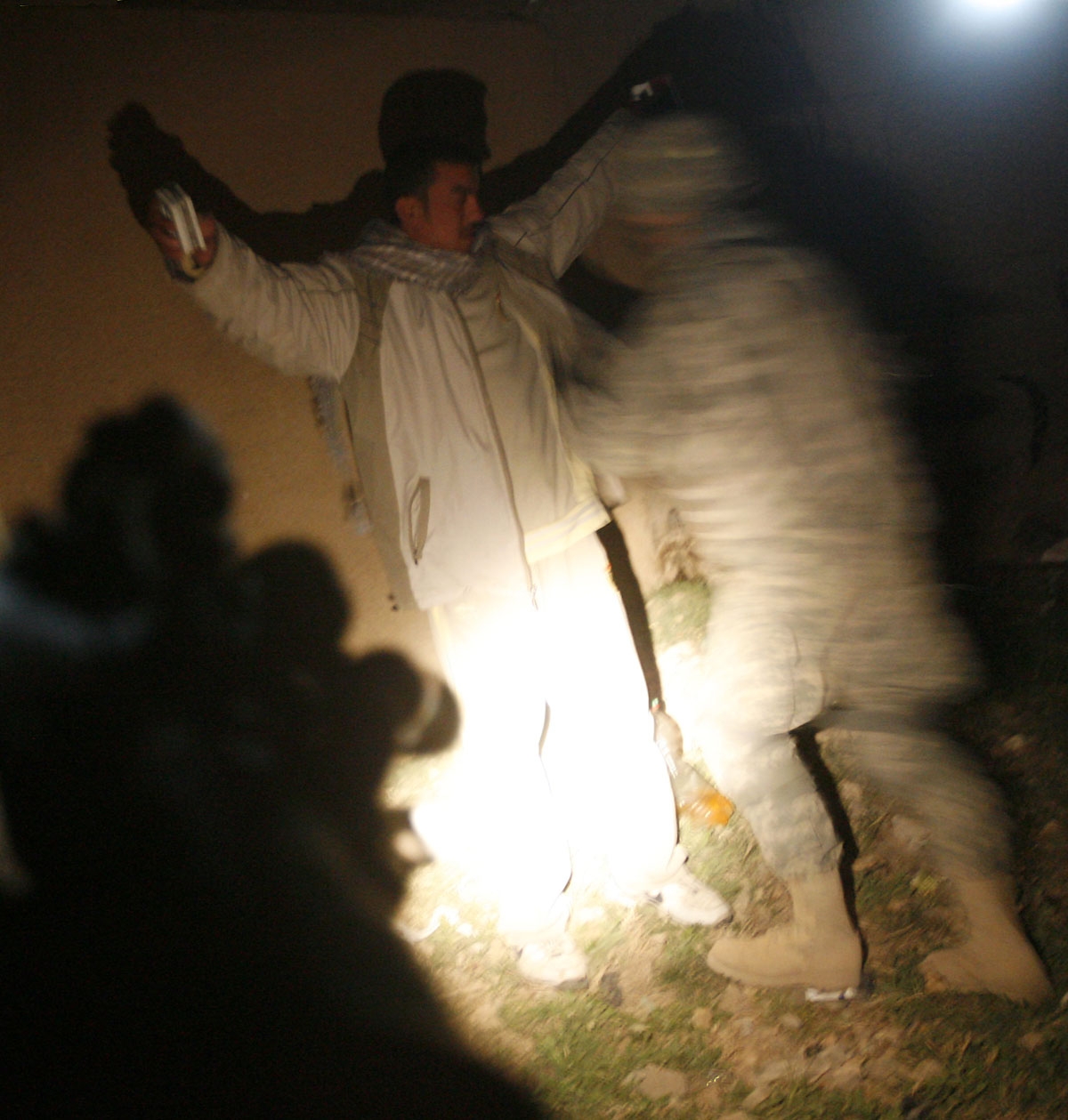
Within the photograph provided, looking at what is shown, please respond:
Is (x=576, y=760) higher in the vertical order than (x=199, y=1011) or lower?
higher

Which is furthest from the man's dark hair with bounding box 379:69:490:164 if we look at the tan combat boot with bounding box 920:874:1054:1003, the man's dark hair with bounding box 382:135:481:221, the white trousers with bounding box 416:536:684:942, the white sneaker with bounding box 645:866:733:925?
the tan combat boot with bounding box 920:874:1054:1003

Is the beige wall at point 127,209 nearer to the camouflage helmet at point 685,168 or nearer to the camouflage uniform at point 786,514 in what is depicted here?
the camouflage uniform at point 786,514

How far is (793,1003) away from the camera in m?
2.46

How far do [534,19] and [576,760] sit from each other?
133 inches

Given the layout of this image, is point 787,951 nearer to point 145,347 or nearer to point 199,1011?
point 199,1011

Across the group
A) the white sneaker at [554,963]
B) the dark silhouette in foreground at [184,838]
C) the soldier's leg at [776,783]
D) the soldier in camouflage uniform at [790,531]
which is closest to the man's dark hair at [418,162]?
the soldier in camouflage uniform at [790,531]

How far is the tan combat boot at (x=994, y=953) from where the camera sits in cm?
224

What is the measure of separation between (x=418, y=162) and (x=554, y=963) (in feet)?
8.49

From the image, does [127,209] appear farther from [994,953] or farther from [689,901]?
[994,953]

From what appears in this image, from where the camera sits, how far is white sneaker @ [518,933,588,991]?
8.97 ft

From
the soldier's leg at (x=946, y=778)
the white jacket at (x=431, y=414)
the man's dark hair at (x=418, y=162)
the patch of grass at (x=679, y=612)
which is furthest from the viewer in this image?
the patch of grass at (x=679, y=612)

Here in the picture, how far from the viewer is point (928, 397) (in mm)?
4645

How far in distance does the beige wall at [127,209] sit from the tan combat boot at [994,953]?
8.38ft

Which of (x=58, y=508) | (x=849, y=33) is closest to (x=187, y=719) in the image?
(x=58, y=508)
